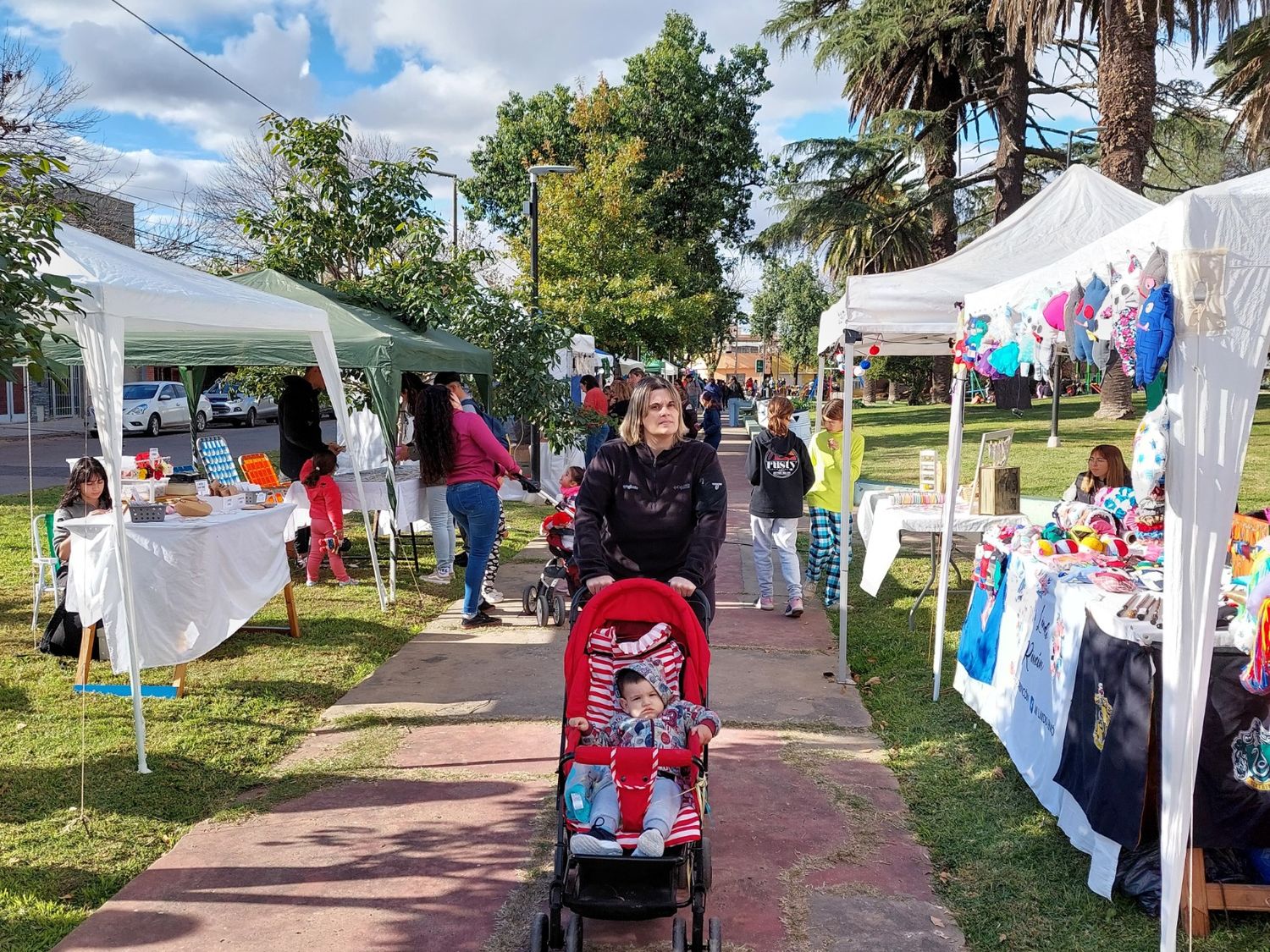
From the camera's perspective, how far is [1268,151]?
910 inches

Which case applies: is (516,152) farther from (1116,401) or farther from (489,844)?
(489,844)

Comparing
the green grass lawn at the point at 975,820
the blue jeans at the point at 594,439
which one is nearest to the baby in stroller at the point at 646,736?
the green grass lawn at the point at 975,820

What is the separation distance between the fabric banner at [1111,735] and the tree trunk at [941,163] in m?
22.3

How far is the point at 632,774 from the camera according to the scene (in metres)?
3.49

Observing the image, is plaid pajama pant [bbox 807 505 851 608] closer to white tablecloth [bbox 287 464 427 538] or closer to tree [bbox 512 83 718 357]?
white tablecloth [bbox 287 464 427 538]

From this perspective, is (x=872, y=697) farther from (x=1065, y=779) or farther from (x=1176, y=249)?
(x=1176, y=249)

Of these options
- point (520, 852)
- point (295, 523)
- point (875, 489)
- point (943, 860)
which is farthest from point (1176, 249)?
point (295, 523)

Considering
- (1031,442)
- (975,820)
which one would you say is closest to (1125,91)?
(1031,442)

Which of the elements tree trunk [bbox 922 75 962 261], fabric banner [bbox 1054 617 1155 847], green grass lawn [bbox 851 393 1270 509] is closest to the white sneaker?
fabric banner [bbox 1054 617 1155 847]

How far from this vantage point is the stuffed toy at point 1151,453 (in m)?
3.28

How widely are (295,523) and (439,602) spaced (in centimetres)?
185

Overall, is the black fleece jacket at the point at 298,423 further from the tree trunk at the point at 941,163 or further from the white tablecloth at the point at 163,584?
the tree trunk at the point at 941,163

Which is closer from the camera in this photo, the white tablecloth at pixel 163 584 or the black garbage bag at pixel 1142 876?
the black garbage bag at pixel 1142 876

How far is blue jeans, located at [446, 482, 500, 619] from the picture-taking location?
7.95 meters
